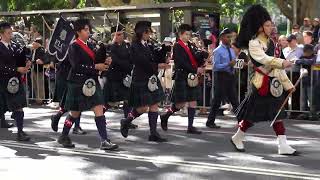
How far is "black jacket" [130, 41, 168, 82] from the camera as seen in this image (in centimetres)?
915

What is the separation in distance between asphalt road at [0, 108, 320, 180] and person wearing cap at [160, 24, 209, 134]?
0.52 metres

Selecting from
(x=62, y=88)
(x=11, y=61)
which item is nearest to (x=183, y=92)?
(x=62, y=88)

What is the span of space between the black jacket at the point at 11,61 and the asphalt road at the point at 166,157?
1.04 metres

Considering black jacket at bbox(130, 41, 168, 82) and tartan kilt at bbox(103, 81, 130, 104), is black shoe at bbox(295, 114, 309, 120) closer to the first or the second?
tartan kilt at bbox(103, 81, 130, 104)

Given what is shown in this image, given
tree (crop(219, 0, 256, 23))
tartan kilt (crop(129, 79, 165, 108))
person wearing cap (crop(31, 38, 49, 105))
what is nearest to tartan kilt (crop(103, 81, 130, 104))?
tartan kilt (crop(129, 79, 165, 108))

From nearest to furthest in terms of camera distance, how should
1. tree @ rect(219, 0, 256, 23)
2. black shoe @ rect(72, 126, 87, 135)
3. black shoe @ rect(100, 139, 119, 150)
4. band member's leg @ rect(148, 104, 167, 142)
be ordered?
black shoe @ rect(100, 139, 119, 150), band member's leg @ rect(148, 104, 167, 142), black shoe @ rect(72, 126, 87, 135), tree @ rect(219, 0, 256, 23)

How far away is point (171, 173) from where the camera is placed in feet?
23.3

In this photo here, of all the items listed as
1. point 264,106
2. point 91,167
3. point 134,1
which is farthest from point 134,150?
point 134,1

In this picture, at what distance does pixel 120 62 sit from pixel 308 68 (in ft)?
12.5


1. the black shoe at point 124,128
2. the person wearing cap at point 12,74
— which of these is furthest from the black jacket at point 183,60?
the person wearing cap at point 12,74

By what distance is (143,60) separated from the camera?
9.14 m

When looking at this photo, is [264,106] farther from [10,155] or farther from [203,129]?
[10,155]

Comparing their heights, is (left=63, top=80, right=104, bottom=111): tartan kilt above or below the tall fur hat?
below

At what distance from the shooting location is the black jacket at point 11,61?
950 centimetres
